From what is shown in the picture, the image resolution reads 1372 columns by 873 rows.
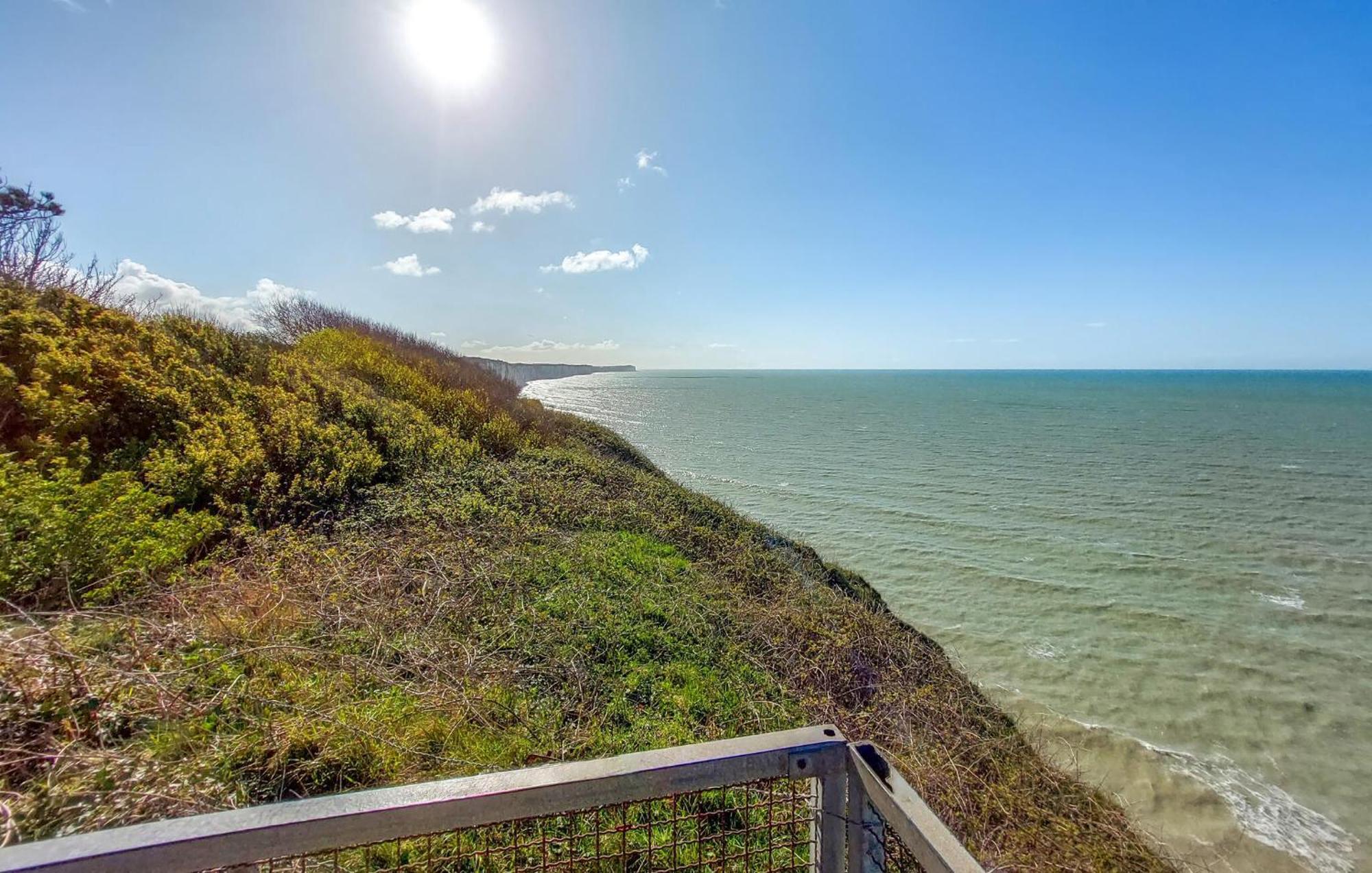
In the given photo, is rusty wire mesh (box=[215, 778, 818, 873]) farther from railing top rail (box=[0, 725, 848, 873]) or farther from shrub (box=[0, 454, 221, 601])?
shrub (box=[0, 454, 221, 601])

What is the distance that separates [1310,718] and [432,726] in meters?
9.85

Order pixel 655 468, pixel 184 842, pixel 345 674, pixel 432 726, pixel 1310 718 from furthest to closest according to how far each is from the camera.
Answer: pixel 655 468
pixel 1310 718
pixel 345 674
pixel 432 726
pixel 184 842

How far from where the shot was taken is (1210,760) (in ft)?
19.2

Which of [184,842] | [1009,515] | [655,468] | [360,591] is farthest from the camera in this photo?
[655,468]

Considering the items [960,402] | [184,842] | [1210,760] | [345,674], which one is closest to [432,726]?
[345,674]

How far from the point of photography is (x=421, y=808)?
4.12ft

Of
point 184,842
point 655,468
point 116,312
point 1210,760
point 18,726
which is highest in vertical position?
point 116,312

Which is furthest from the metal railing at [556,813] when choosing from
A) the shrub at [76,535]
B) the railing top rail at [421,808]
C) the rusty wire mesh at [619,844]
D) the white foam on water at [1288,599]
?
the white foam on water at [1288,599]

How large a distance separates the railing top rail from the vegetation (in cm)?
168

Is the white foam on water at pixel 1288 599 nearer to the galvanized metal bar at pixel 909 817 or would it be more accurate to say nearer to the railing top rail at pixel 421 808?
the galvanized metal bar at pixel 909 817

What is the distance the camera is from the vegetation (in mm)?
2740

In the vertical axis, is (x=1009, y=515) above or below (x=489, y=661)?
below

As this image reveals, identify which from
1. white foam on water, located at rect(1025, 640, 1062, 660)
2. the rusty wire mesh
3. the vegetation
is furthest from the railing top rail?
white foam on water, located at rect(1025, 640, 1062, 660)

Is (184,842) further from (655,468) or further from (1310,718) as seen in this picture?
(655,468)
